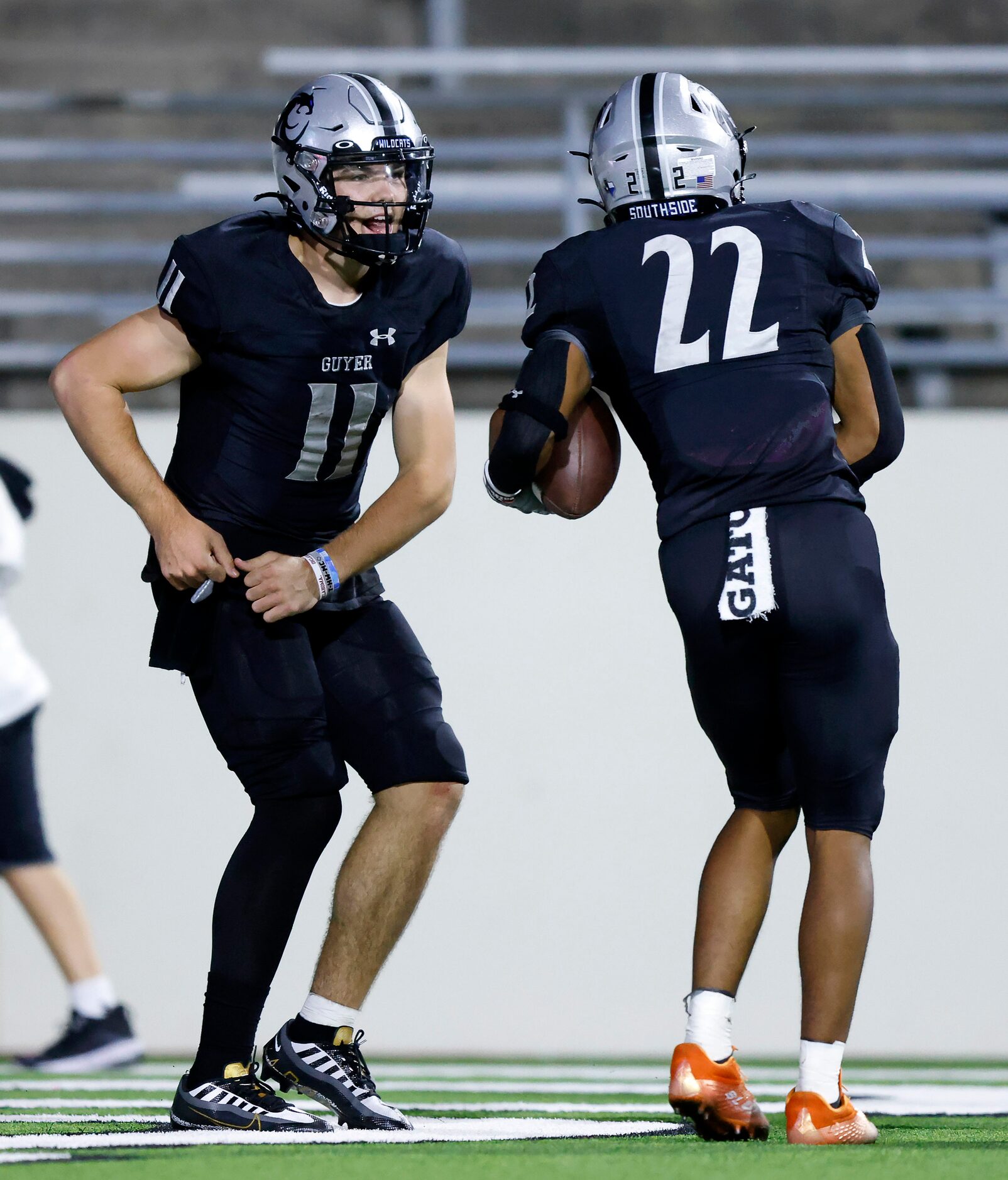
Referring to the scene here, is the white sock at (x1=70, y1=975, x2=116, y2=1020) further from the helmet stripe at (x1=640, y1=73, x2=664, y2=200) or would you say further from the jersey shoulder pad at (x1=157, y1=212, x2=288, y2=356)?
the helmet stripe at (x1=640, y1=73, x2=664, y2=200)

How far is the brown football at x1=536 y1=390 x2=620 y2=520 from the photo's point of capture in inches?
107

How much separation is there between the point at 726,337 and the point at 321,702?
2.77ft

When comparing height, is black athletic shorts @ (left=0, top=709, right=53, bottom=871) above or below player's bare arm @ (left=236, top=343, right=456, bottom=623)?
below

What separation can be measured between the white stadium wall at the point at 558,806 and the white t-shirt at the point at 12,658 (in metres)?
0.51

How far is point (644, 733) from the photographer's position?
500cm

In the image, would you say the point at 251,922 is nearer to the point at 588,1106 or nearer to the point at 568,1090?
the point at 588,1106

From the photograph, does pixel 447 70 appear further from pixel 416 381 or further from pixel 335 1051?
pixel 335 1051

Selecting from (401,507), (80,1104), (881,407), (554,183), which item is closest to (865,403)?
(881,407)

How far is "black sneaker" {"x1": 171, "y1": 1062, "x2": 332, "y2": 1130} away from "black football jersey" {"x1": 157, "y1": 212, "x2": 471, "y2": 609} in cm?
77

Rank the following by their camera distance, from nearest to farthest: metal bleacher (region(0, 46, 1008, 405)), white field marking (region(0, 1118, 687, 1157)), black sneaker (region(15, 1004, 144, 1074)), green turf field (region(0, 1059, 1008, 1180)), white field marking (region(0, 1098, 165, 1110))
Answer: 1. green turf field (region(0, 1059, 1008, 1180))
2. white field marking (region(0, 1118, 687, 1157))
3. white field marking (region(0, 1098, 165, 1110))
4. black sneaker (region(15, 1004, 144, 1074))
5. metal bleacher (region(0, 46, 1008, 405))

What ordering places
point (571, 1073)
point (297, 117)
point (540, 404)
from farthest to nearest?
point (571, 1073), point (297, 117), point (540, 404)

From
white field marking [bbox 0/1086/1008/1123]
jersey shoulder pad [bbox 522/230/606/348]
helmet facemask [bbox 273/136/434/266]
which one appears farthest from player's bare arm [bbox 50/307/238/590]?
white field marking [bbox 0/1086/1008/1123]

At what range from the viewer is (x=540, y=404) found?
2.59 meters

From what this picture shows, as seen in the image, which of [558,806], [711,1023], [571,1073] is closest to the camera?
[711,1023]
